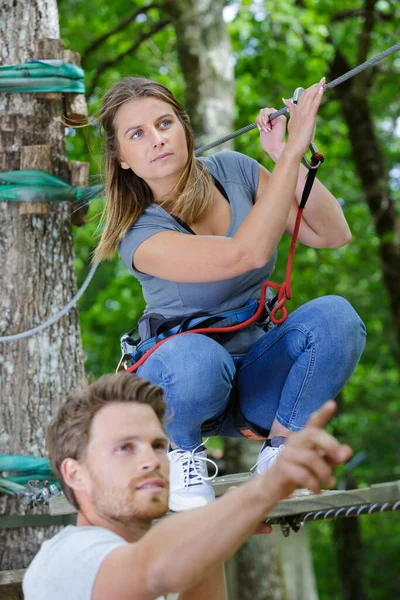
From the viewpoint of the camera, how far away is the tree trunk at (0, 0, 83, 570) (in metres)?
3.30

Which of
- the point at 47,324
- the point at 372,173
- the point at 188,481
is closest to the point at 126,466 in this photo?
the point at 188,481

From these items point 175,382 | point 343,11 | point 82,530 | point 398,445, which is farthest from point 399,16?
point 82,530

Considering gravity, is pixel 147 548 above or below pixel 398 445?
below

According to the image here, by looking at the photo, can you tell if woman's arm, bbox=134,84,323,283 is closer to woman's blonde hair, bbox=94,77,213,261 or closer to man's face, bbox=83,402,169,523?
woman's blonde hair, bbox=94,77,213,261

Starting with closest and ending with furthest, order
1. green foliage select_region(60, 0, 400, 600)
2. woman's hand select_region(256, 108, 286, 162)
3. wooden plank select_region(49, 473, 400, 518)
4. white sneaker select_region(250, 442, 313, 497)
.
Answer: wooden plank select_region(49, 473, 400, 518) → white sneaker select_region(250, 442, 313, 497) → woman's hand select_region(256, 108, 286, 162) → green foliage select_region(60, 0, 400, 600)

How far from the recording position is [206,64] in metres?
7.13

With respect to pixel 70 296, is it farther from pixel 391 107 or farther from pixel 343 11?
pixel 391 107

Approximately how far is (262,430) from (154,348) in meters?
0.49

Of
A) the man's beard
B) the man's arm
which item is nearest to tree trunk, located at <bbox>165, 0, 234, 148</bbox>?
the man's beard

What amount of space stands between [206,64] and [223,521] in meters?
6.08

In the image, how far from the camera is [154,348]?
270 centimetres

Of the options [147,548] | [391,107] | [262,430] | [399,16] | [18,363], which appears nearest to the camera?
[147,548]

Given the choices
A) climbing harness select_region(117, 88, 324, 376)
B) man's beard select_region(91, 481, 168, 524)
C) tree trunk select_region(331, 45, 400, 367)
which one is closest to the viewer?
man's beard select_region(91, 481, 168, 524)

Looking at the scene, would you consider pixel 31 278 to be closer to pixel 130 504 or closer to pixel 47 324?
pixel 47 324
